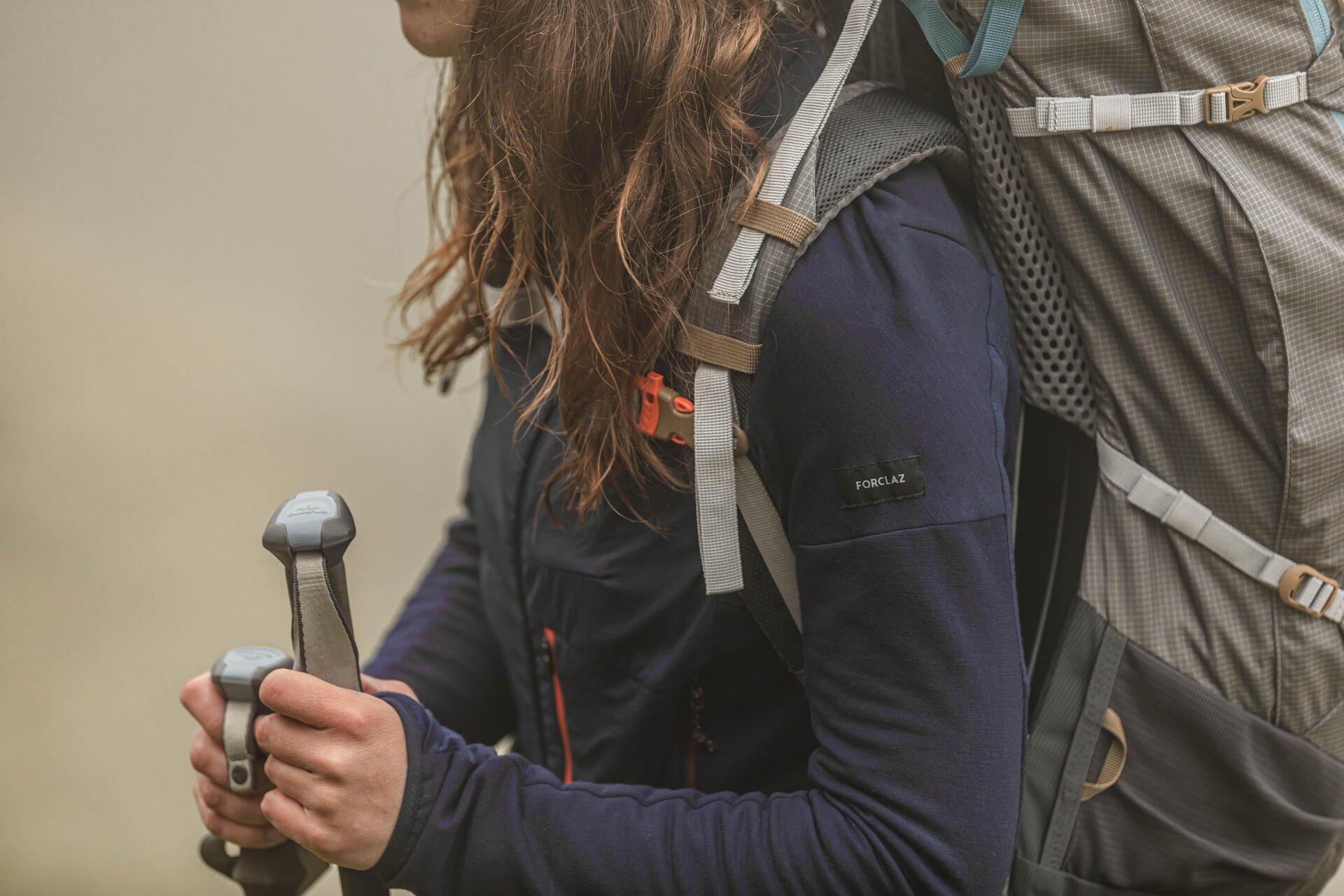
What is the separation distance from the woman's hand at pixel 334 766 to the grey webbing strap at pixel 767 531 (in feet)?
0.92

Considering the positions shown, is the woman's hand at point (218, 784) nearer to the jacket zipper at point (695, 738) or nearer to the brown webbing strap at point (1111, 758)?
the jacket zipper at point (695, 738)

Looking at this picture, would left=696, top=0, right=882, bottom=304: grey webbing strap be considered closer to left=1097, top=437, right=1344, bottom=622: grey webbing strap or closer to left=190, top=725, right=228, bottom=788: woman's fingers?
left=1097, top=437, right=1344, bottom=622: grey webbing strap

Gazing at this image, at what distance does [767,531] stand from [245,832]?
1.60ft

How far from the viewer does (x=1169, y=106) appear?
552 mm

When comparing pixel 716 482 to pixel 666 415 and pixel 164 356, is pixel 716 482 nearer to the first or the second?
pixel 666 415

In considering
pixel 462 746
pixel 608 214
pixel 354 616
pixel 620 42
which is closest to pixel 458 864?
pixel 462 746

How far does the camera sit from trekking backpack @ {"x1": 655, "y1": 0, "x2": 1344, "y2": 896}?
555mm

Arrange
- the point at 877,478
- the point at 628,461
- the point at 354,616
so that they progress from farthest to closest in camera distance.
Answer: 1. the point at 354,616
2. the point at 628,461
3. the point at 877,478

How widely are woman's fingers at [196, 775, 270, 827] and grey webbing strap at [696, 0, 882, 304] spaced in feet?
1.57

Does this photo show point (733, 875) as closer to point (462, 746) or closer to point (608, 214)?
point (462, 746)

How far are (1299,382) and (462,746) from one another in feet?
2.04

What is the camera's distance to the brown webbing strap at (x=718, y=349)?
562 mm

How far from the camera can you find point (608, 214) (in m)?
0.61

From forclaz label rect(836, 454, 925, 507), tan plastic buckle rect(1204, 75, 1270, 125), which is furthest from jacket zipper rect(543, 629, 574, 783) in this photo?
tan plastic buckle rect(1204, 75, 1270, 125)
